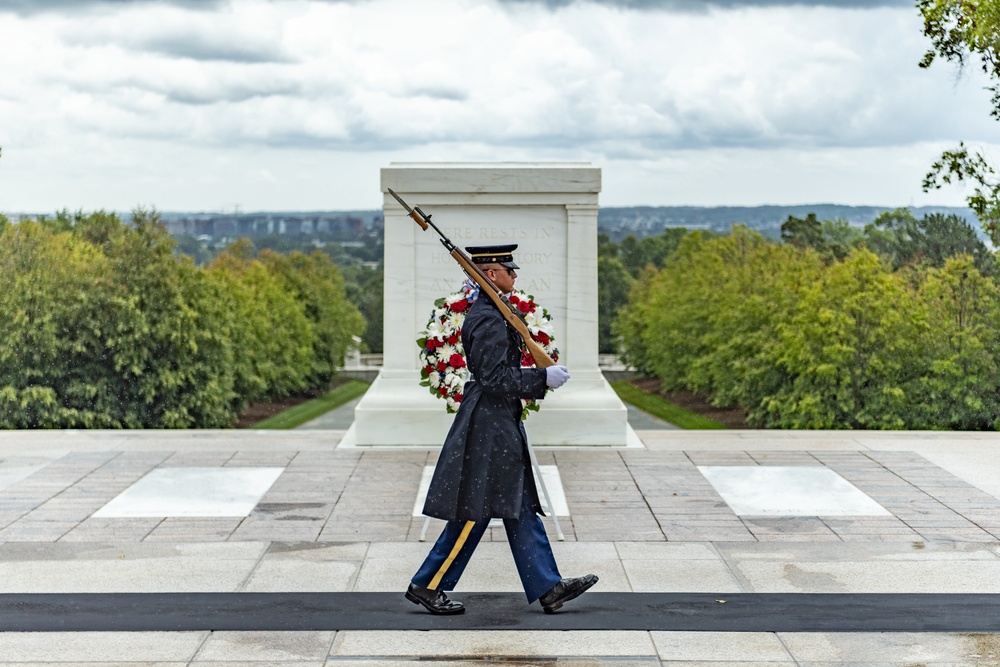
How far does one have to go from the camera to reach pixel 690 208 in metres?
46.2

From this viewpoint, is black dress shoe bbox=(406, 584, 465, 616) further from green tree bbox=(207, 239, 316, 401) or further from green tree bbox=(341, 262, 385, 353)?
green tree bbox=(341, 262, 385, 353)

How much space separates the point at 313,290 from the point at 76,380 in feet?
76.5

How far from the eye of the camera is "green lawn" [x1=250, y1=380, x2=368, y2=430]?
Result: 2954cm

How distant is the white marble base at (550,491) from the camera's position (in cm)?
747

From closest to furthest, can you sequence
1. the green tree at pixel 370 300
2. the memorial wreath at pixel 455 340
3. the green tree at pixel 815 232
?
the memorial wreath at pixel 455 340 → the green tree at pixel 815 232 → the green tree at pixel 370 300

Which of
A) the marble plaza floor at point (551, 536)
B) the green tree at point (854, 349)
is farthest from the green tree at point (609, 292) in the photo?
the marble plaza floor at point (551, 536)

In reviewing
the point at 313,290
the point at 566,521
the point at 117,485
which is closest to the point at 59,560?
the point at 117,485

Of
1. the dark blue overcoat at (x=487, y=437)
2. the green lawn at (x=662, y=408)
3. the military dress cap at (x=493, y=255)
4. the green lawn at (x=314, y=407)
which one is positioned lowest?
the green lawn at (x=314, y=407)

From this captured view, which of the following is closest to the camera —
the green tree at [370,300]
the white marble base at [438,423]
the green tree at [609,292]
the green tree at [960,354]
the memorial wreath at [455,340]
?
the memorial wreath at [455,340]

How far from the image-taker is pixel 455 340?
270 inches

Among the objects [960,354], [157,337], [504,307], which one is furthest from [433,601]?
[157,337]

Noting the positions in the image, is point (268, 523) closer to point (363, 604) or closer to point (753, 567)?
point (363, 604)

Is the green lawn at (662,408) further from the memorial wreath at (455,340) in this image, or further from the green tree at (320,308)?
the memorial wreath at (455,340)

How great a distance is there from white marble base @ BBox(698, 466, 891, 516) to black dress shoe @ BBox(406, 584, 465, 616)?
259 centimetres
